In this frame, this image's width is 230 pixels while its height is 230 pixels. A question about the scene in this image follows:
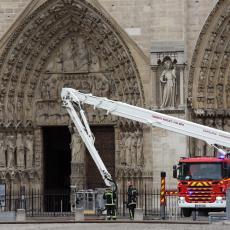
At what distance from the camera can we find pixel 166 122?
1195 inches

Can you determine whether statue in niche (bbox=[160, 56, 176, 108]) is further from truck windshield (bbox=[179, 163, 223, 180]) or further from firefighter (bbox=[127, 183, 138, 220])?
truck windshield (bbox=[179, 163, 223, 180])

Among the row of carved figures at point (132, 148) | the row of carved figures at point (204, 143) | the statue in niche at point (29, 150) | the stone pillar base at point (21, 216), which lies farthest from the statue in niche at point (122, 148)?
the stone pillar base at point (21, 216)

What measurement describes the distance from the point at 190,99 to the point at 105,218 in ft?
17.3

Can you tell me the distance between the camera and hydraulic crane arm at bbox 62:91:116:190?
105 feet

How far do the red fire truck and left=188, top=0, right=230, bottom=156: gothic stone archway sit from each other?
3989mm

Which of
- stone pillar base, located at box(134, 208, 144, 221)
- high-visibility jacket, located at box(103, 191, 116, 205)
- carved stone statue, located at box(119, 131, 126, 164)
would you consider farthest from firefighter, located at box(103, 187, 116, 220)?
carved stone statue, located at box(119, 131, 126, 164)

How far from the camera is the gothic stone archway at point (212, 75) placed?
113 ft

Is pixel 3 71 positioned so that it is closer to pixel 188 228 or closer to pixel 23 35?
pixel 23 35

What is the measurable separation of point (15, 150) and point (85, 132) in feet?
17.7

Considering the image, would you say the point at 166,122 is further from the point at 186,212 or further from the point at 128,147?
the point at 128,147

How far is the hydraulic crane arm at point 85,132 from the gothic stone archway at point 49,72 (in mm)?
3636

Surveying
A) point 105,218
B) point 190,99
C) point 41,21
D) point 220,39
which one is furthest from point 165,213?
point 41,21

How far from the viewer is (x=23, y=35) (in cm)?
3647

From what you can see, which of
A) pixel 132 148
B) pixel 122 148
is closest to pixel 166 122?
pixel 132 148
